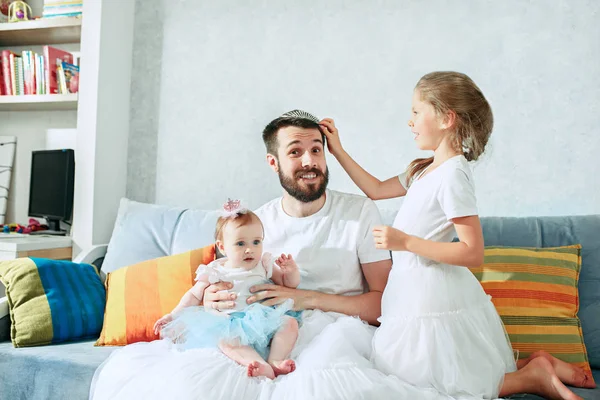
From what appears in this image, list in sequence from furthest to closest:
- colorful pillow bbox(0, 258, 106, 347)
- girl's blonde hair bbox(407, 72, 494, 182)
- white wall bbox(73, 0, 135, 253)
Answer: white wall bbox(73, 0, 135, 253) < colorful pillow bbox(0, 258, 106, 347) < girl's blonde hair bbox(407, 72, 494, 182)

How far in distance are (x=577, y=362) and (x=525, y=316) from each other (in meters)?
0.20

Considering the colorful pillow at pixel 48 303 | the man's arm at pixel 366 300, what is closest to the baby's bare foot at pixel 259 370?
the man's arm at pixel 366 300

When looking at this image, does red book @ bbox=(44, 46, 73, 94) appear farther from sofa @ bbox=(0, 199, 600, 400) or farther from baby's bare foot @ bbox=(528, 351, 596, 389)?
baby's bare foot @ bbox=(528, 351, 596, 389)

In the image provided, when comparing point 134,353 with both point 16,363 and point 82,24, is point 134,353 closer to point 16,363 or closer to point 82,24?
point 16,363

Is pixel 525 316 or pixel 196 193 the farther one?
pixel 196 193

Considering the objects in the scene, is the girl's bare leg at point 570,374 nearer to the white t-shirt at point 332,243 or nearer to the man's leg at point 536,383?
the man's leg at point 536,383

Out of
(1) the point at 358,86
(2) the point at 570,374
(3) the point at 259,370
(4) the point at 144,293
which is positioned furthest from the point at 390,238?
(1) the point at 358,86

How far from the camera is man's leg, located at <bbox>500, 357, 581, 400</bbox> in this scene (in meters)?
1.51

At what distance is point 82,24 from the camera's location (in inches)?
111

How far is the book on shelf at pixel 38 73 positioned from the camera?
295cm

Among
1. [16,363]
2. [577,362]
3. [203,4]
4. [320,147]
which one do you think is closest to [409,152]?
[320,147]

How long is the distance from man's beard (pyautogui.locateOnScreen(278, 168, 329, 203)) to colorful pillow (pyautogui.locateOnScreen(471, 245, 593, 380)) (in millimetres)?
594

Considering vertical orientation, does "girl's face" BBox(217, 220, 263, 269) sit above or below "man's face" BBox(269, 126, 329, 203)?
below

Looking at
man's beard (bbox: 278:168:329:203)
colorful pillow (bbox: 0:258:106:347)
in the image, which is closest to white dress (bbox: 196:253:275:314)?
man's beard (bbox: 278:168:329:203)
